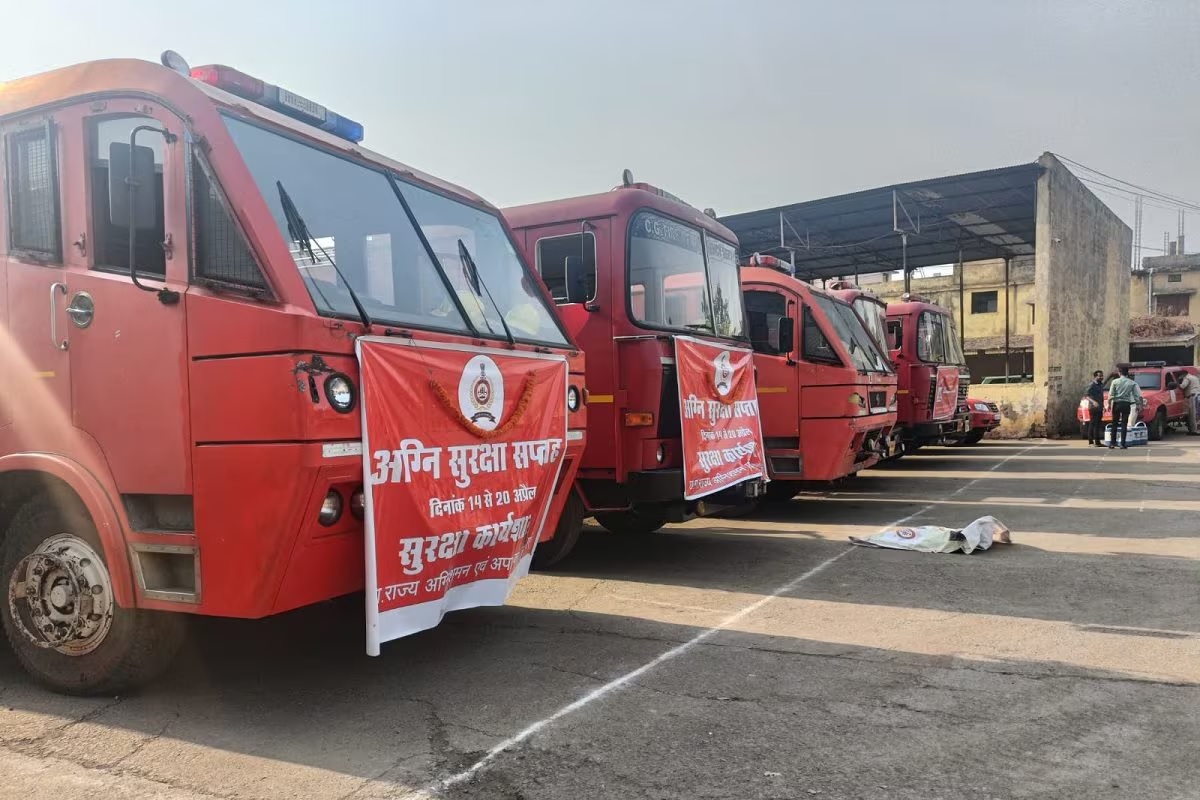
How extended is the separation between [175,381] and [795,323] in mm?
7166

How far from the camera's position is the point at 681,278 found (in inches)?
277

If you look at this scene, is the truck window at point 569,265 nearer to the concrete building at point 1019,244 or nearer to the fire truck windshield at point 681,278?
the fire truck windshield at point 681,278

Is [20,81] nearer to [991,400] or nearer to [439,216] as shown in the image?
[439,216]

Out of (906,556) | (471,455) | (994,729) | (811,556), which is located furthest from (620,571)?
(994,729)

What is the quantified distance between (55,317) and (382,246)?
1.51m

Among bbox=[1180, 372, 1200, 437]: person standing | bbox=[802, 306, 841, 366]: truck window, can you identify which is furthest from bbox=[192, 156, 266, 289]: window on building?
bbox=[1180, 372, 1200, 437]: person standing

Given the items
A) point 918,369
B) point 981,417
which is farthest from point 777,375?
point 981,417

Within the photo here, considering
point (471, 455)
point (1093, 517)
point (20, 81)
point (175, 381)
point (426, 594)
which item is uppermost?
point (20, 81)

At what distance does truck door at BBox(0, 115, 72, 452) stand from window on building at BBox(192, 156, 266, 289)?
0.84 meters

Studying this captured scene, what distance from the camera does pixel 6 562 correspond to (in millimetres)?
4059

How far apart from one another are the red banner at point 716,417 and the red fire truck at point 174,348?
2.73 m

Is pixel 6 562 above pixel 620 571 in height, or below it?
above

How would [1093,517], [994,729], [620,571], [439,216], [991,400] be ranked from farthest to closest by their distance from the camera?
1. [991,400]
2. [1093,517]
3. [620,571]
4. [439,216]
5. [994,729]

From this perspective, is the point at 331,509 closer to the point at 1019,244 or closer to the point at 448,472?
the point at 448,472
